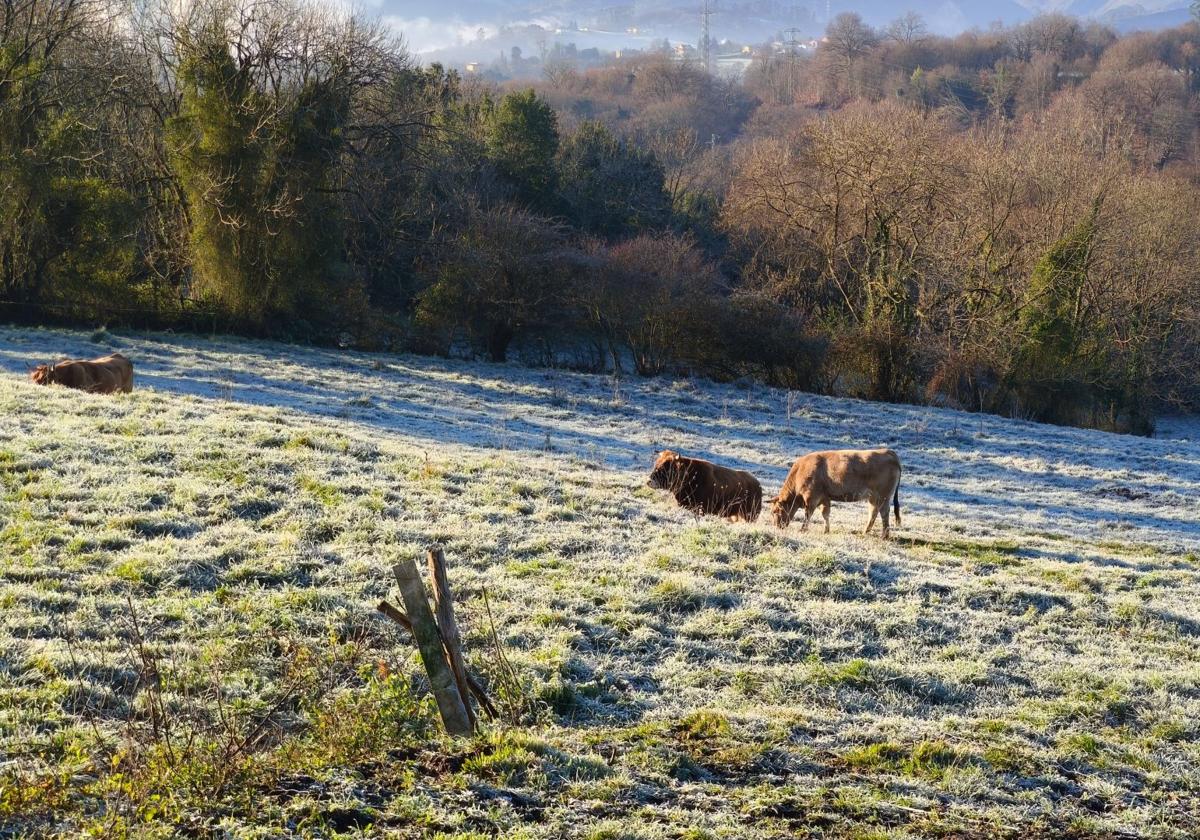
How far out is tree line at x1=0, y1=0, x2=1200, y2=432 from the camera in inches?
1267

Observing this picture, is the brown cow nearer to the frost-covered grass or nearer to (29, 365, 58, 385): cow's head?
(29, 365, 58, 385): cow's head

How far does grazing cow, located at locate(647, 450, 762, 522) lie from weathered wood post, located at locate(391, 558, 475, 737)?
907 centimetres

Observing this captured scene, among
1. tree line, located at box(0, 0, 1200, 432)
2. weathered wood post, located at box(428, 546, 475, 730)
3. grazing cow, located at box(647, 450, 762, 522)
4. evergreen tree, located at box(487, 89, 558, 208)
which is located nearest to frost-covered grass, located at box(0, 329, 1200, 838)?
weathered wood post, located at box(428, 546, 475, 730)

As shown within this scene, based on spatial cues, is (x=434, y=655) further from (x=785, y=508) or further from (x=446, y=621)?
(x=785, y=508)

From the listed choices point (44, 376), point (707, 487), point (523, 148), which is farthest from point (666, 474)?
point (523, 148)

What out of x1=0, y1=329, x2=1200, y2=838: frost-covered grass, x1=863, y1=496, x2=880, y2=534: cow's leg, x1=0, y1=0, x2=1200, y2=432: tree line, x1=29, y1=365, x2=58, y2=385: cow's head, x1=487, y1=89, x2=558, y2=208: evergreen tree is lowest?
x1=0, y1=329, x2=1200, y2=838: frost-covered grass

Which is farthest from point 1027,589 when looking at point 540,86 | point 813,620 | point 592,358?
point 540,86

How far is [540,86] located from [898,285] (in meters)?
114

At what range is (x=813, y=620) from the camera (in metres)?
9.91

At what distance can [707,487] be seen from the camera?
15.6 m

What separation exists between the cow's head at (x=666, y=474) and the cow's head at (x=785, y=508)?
1.48 metres

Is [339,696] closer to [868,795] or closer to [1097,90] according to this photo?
[868,795]

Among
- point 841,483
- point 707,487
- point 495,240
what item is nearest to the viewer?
point 841,483

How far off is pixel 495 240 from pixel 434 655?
28976 mm
